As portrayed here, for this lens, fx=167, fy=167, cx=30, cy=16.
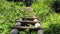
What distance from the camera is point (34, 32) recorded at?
218 inches

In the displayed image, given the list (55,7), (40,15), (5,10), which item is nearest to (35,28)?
(40,15)

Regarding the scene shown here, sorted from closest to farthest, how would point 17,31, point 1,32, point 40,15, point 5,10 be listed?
point 17,31 < point 1,32 < point 40,15 < point 5,10

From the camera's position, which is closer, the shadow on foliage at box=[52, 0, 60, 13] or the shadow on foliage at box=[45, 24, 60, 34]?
the shadow on foliage at box=[45, 24, 60, 34]

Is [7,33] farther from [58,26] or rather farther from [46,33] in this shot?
[58,26]

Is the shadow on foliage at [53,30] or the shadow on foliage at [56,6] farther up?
the shadow on foliage at [56,6]

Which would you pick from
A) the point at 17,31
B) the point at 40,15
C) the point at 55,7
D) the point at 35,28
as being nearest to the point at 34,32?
the point at 35,28

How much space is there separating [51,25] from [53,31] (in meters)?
0.25

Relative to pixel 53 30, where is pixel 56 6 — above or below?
above

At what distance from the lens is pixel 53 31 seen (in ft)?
18.4

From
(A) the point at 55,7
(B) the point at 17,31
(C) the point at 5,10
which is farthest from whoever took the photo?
(A) the point at 55,7

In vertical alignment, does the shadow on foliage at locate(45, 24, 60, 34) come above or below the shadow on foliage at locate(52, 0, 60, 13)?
below

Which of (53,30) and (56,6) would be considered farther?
(56,6)

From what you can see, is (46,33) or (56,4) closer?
(46,33)

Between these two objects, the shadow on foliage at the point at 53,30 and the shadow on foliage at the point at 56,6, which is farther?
the shadow on foliage at the point at 56,6
